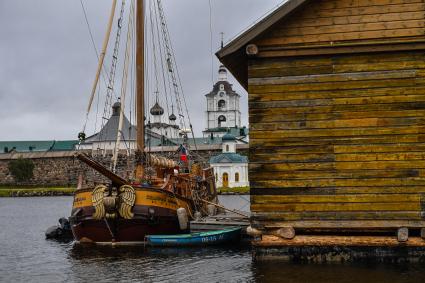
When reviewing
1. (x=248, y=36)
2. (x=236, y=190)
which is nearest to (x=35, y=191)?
(x=236, y=190)

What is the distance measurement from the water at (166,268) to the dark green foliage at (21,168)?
78114 mm

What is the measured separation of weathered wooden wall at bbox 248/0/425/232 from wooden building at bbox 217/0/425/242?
0.08 feet

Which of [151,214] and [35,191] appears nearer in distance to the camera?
[151,214]

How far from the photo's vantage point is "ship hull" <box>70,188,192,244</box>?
74.4 ft

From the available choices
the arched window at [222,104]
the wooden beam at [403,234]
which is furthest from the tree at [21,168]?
the wooden beam at [403,234]

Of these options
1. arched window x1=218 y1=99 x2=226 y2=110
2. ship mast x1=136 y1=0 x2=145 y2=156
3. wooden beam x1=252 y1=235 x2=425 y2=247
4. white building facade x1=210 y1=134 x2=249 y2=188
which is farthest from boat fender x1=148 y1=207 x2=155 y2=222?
arched window x1=218 y1=99 x2=226 y2=110

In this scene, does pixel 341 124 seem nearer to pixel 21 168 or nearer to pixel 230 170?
pixel 230 170

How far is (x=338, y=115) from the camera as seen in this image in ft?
48.7

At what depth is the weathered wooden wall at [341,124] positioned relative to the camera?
1451 centimetres

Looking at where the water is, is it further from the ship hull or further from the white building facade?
the white building facade

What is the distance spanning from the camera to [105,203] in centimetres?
2211

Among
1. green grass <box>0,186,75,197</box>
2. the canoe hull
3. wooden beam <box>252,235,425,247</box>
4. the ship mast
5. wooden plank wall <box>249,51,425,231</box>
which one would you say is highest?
the ship mast

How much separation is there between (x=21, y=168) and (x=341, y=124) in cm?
9364

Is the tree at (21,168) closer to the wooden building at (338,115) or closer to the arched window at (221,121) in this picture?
the arched window at (221,121)
